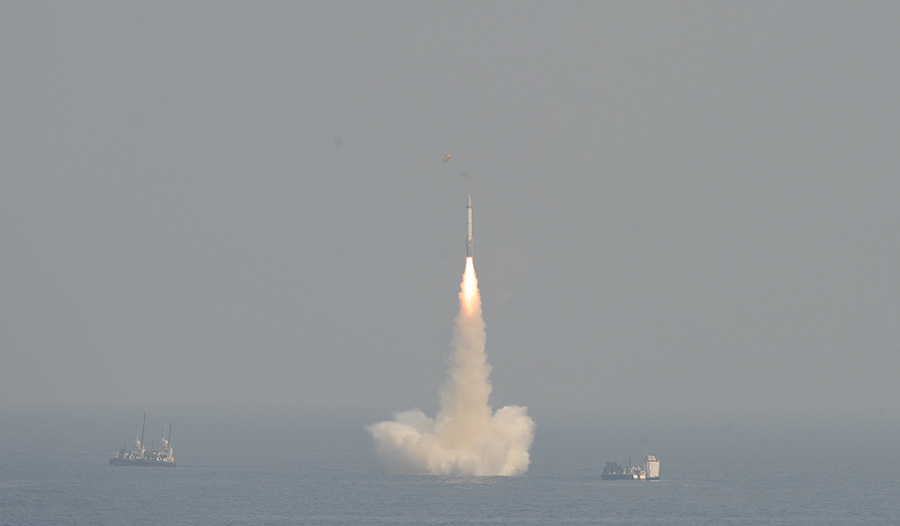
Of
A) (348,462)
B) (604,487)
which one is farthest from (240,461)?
(604,487)

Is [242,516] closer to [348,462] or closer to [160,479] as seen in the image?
[160,479]

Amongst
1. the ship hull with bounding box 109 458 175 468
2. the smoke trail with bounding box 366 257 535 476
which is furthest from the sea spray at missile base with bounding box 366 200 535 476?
the ship hull with bounding box 109 458 175 468

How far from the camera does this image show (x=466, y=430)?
470 ft

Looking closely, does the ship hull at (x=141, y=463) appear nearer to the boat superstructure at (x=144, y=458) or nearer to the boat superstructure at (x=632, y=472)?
the boat superstructure at (x=144, y=458)

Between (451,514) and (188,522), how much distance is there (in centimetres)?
2313

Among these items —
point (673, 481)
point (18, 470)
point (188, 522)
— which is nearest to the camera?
point (188, 522)

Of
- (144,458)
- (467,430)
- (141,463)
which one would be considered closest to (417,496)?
(467,430)

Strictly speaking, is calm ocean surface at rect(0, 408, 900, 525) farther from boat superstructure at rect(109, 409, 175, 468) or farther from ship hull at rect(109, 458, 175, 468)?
boat superstructure at rect(109, 409, 175, 468)

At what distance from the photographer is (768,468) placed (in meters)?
194

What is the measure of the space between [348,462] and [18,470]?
149 ft

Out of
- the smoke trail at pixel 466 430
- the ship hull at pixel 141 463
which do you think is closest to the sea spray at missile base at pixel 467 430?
the smoke trail at pixel 466 430

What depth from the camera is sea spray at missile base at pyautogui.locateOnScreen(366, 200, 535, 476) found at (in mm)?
141500

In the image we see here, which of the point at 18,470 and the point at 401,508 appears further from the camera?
the point at 18,470

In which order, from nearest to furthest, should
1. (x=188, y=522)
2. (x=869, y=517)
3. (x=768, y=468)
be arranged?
(x=188, y=522) → (x=869, y=517) → (x=768, y=468)
